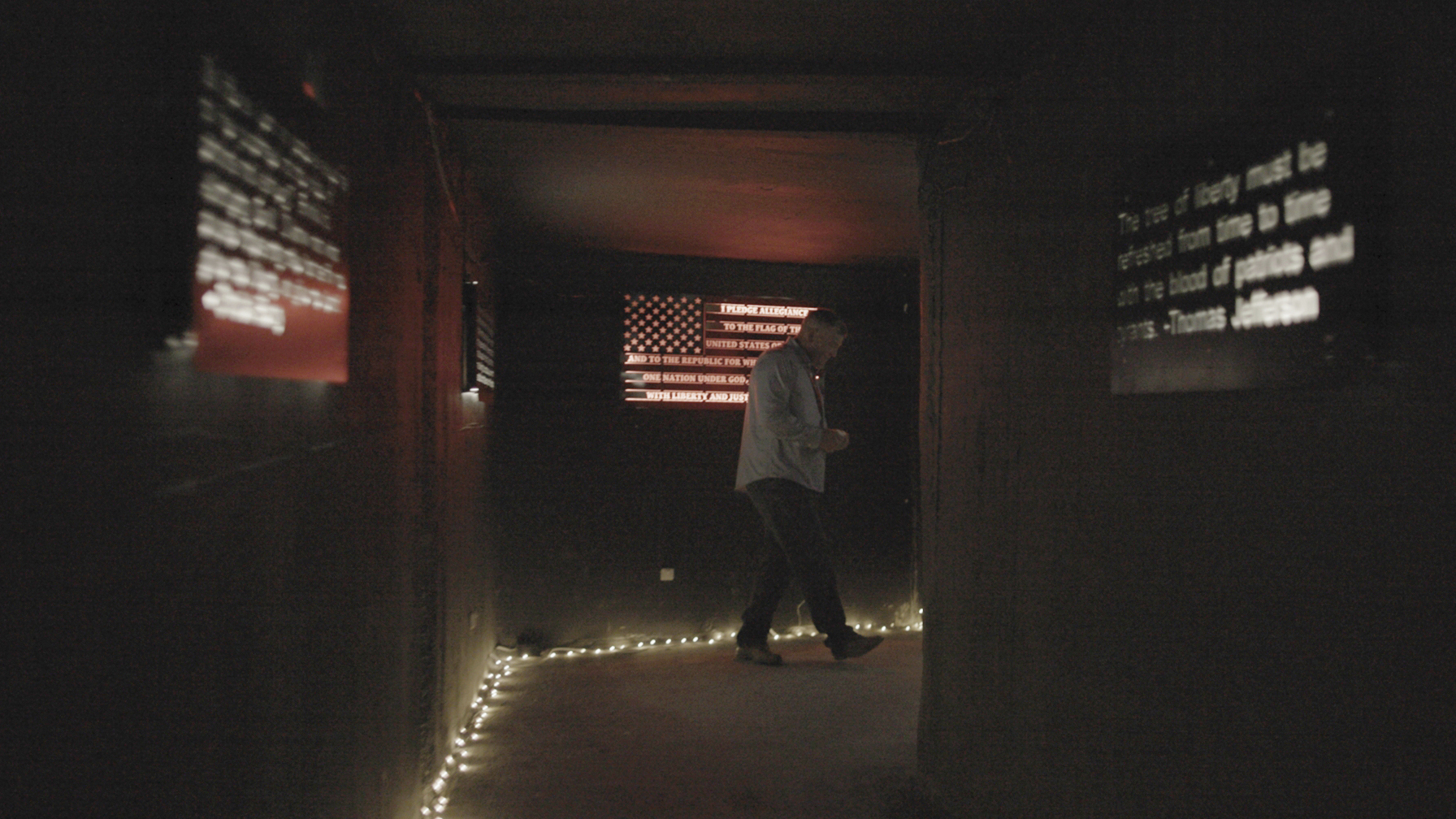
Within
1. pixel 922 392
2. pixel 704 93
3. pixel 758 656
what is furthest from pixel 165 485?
pixel 758 656

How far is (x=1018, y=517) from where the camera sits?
83.0 inches

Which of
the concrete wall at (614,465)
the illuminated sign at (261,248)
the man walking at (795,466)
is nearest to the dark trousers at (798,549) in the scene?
the man walking at (795,466)

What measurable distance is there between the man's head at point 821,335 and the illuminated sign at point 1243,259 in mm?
2339

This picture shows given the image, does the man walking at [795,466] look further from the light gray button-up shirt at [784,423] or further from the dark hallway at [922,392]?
the dark hallway at [922,392]

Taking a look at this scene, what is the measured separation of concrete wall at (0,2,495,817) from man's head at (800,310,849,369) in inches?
95.9

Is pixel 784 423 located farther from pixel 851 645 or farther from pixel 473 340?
pixel 473 340

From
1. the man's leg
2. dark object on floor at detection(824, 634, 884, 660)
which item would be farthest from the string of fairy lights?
the man's leg

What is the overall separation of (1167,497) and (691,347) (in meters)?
3.53

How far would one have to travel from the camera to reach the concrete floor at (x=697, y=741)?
101 inches

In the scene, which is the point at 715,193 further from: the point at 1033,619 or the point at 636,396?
the point at 1033,619

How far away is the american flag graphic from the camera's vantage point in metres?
4.82

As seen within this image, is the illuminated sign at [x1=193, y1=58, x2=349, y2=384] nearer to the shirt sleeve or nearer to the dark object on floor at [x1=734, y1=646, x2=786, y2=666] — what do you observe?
the shirt sleeve

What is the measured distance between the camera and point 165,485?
919 mm

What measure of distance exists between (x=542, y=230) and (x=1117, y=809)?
3.53 meters
